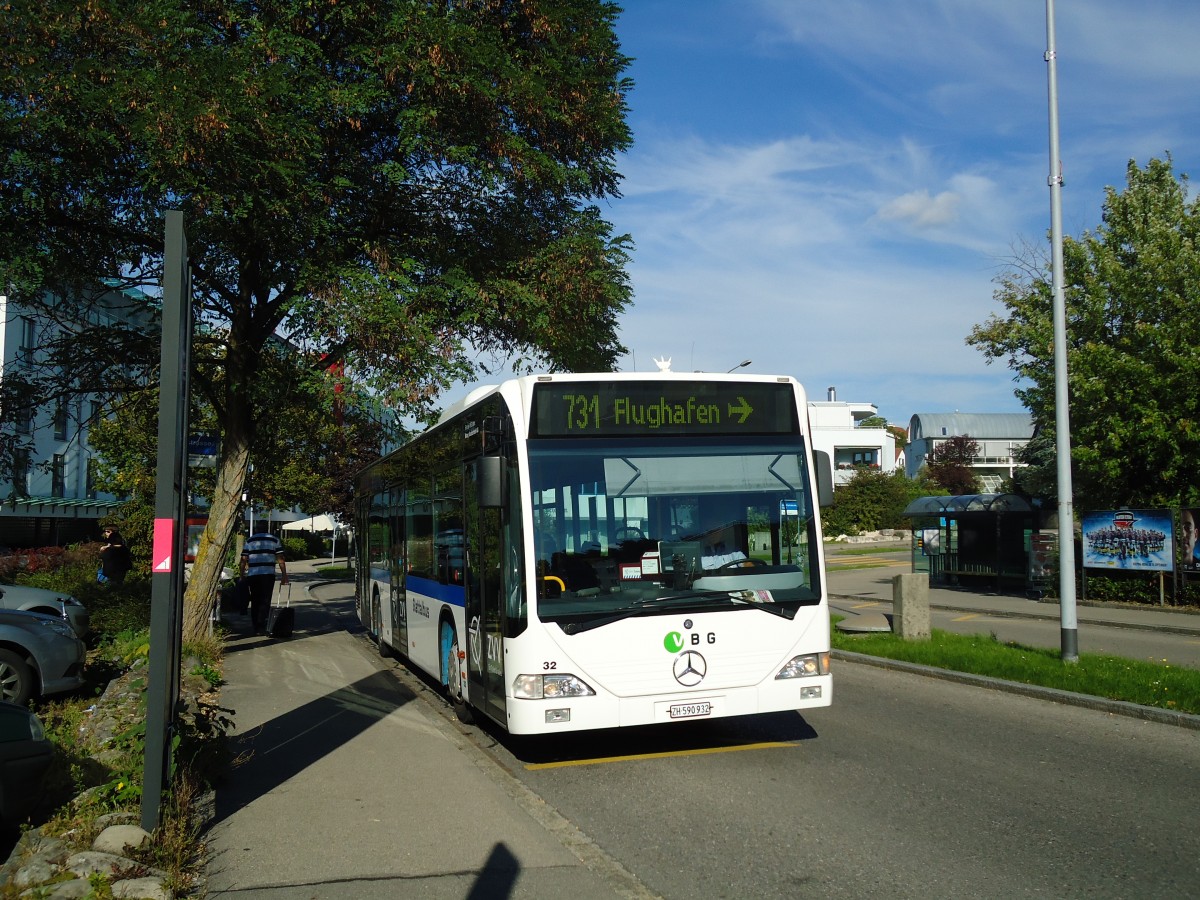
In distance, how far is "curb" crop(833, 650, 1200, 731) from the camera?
30.6 ft

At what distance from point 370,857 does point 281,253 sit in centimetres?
1013

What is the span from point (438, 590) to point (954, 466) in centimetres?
7520

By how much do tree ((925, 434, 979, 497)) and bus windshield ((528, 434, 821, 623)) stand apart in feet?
237

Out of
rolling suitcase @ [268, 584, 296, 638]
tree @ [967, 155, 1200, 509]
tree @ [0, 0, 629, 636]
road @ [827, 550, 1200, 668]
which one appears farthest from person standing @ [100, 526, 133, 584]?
tree @ [967, 155, 1200, 509]

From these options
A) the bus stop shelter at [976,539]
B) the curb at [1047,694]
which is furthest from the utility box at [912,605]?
the bus stop shelter at [976,539]

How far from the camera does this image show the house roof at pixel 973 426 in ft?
398

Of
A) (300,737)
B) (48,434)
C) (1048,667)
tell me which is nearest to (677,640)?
(300,737)

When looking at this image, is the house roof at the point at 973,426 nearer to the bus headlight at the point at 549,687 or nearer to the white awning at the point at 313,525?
the white awning at the point at 313,525

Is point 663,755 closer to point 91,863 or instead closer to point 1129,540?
point 91,863

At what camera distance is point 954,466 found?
263 ft

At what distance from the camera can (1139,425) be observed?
74.4 feet

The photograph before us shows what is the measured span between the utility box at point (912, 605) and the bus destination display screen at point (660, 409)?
780 centimetres

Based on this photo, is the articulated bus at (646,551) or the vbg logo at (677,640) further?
the vbg logo at (677,640)

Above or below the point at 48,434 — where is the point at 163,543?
below
